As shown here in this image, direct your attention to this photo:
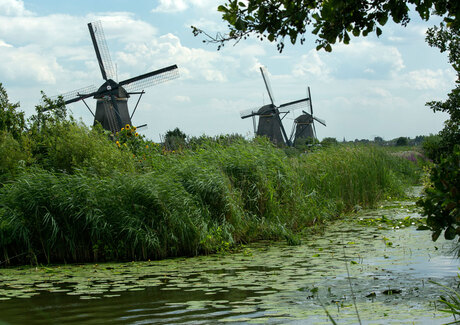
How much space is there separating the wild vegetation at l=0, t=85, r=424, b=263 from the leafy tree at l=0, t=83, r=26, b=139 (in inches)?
4.5

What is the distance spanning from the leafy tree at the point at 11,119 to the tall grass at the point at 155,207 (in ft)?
8.32

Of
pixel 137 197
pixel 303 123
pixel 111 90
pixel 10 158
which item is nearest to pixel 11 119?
pixel 10 158

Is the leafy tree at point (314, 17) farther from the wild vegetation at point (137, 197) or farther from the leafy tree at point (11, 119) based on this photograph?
the leafy tree at point (11, 119)

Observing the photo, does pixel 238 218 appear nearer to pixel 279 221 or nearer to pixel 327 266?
pixel 279 221

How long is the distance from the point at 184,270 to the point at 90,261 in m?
1.82

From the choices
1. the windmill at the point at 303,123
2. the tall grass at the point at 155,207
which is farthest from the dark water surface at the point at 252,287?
the windmill at the point at 303,123

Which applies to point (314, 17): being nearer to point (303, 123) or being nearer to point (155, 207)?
point (155, 207)

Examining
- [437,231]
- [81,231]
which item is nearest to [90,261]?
[81,231]

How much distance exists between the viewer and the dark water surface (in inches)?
181

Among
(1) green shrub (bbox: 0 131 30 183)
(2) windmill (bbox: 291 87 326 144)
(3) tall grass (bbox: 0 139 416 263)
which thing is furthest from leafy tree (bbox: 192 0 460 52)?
(2) windmill (bbox: 291 87 326 144)

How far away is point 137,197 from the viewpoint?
820 cm

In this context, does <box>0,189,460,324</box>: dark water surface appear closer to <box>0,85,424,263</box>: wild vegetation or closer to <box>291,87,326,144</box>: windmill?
<box>0,85,424,263</box>: wild vegetation

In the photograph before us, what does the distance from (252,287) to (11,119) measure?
26.3 ft

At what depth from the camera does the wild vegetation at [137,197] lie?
793 centimetres
